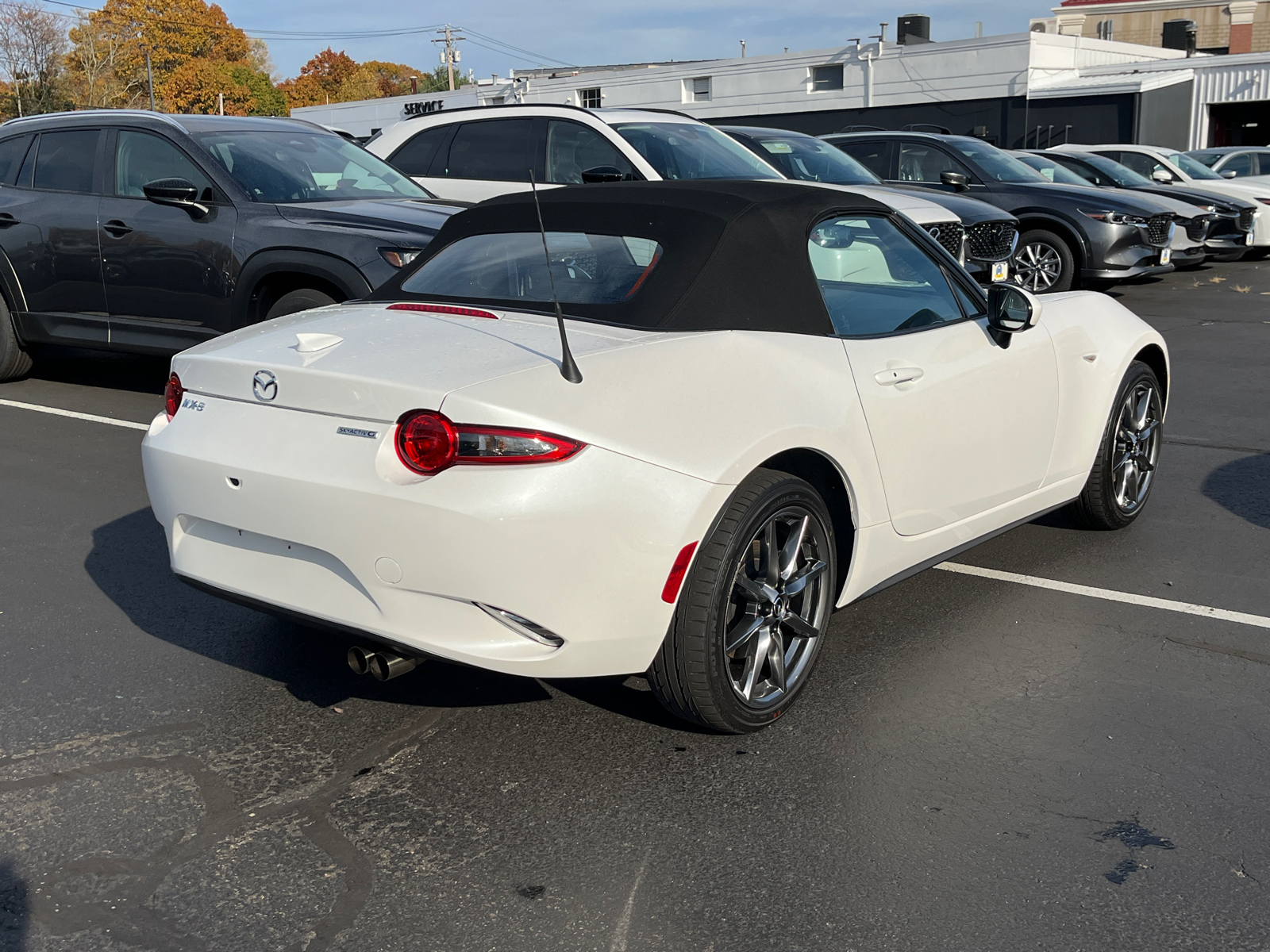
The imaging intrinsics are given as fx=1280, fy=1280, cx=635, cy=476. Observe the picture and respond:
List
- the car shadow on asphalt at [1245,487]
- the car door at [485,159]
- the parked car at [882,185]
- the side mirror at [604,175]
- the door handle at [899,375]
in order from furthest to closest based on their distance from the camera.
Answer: the parked car at [882,185], the car door at [485,159], the side mirror at [604,175], the car shadow on asphalt at [1245,487], the door handle at [899,375]

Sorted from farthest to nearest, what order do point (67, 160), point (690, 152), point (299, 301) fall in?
point (690, 152) → point (67, 160) → point (299, 301)

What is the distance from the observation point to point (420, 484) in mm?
3105

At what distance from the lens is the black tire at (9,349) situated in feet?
29.2

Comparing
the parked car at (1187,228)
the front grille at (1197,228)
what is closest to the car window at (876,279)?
the parked car at (1187,228)

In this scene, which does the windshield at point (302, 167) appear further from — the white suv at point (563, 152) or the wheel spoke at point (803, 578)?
the wheel spoke at point (803, 578)

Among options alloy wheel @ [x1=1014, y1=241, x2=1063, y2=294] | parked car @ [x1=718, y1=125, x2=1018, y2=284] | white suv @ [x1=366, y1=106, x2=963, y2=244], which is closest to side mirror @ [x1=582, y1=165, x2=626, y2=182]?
white suv @ [x1=366, y1=106, x2=963, y2=244]

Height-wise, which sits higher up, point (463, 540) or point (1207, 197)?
point (1207, 197)

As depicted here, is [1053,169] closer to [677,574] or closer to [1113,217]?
[1113,217]

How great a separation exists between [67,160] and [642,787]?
7.10 m

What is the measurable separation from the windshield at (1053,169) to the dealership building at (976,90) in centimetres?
1653

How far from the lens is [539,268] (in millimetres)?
4113

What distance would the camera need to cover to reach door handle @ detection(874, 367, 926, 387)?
3.96 metres

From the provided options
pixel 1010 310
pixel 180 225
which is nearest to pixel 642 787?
pixel 1010 310

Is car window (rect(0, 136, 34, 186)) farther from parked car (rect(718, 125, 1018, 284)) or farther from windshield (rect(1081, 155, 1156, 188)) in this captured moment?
windshield (rect(1081, 155, 1156, 188))
